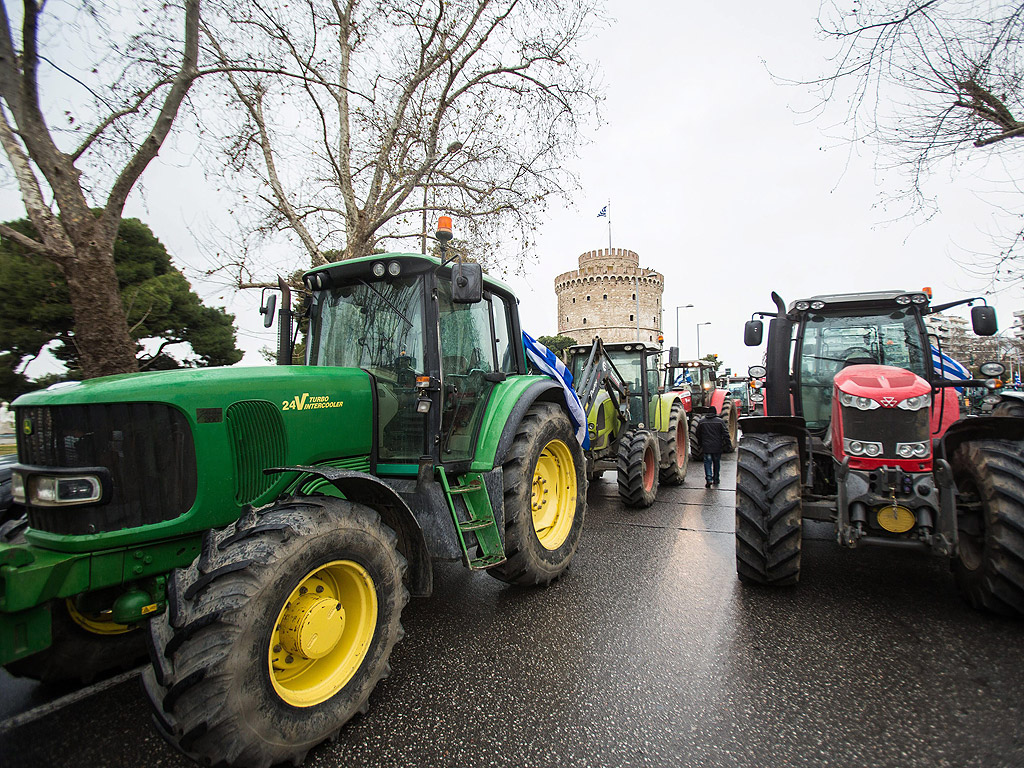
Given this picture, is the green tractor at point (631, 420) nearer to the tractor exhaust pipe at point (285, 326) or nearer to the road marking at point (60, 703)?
the tractor exhaust pipe at point (285, 326)

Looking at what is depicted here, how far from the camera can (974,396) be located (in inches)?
503

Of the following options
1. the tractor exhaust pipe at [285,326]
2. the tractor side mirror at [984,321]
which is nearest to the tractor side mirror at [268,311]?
the tractor exhaust pipe at [285,326]

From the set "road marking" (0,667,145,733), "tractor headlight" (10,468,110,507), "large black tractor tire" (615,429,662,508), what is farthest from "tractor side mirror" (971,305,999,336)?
"road marking" (0,667,145,733)

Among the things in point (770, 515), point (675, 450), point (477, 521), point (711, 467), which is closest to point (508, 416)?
point (477, 521)

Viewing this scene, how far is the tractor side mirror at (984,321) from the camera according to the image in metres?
4.19

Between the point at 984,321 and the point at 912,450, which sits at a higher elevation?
the point at 984,321

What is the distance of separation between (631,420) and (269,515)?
6970 millimetres

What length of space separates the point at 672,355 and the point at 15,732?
8.84 meters

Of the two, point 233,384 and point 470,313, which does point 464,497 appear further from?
point 233,384

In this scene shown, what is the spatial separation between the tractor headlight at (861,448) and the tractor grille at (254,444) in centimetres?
364

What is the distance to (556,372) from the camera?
15.8ft

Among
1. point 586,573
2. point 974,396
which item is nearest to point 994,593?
point 586,573

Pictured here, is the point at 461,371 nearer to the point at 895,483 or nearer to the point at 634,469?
the point at 895,483

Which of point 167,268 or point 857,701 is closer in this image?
point 857,701
